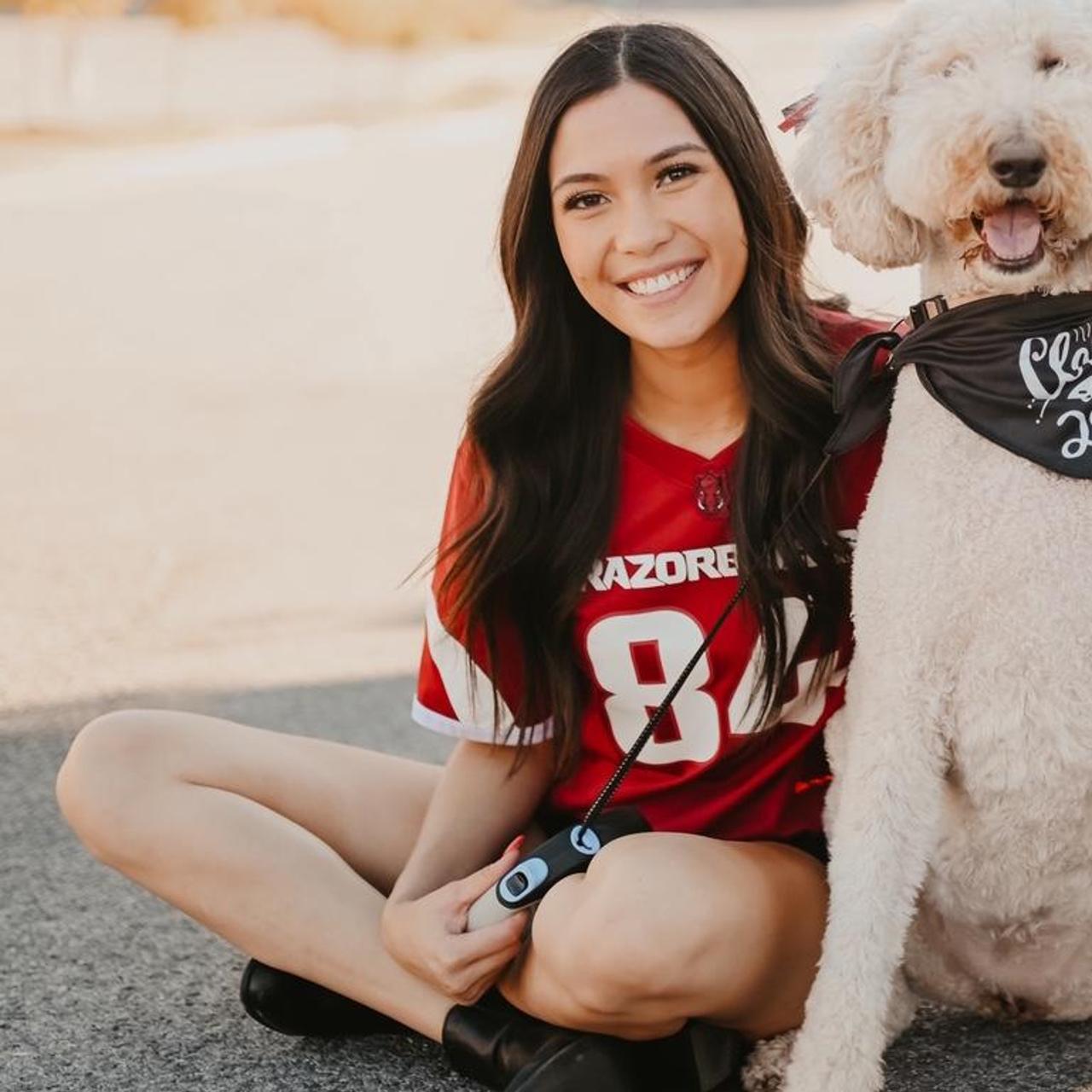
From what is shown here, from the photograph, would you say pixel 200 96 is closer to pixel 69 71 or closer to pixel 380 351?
pixel 69 71

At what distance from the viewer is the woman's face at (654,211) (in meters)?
2.40

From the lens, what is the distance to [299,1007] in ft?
8.34

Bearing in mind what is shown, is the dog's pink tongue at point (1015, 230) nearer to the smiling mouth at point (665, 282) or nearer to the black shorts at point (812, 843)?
the smiling mouth at point (665, 282)

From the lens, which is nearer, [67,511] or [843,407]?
[843,407]

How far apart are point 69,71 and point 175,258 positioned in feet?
11.4

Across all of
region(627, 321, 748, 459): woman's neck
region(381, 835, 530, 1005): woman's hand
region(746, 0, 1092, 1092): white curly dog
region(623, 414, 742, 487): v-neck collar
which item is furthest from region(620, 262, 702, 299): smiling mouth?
region(381, 835, 530, 1005): woman's hand

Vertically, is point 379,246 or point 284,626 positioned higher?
point 379,246

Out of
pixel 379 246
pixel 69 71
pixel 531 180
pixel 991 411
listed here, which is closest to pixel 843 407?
pixel 991 411

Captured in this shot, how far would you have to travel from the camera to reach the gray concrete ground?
235cm

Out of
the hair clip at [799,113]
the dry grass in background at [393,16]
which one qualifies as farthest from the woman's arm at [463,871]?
the dry grass in background at [393,16]

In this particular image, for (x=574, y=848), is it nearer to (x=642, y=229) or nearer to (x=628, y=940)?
(x=628, y=940)

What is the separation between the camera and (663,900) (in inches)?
84.9

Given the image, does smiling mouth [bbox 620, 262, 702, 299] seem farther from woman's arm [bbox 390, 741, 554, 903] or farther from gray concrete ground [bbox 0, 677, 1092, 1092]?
gray concrete ground [bbox 0, 677, 1092, 1092]

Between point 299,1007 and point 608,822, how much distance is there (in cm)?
56
